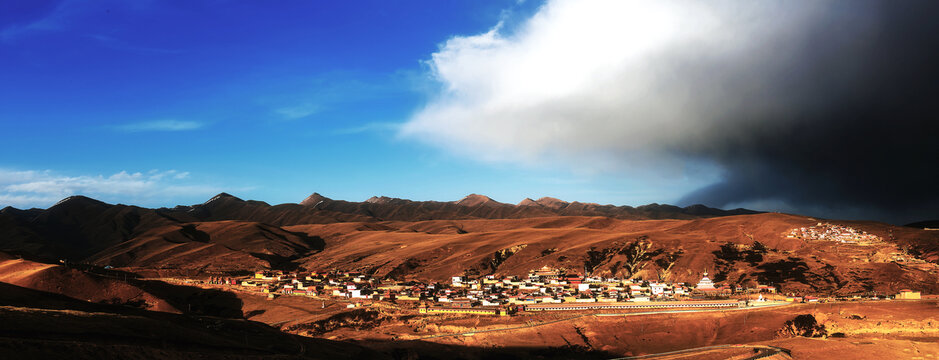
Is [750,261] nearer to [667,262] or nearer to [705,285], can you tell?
[667,262]

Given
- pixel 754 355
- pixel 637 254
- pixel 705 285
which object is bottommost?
pixel 754 355

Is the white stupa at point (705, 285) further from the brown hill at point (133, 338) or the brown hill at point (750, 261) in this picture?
the brown hill at point (133, 338)

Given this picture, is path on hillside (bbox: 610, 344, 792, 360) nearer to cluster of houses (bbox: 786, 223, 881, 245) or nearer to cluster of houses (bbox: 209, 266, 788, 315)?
cluster of houses (bbox: 209, 266, 788, 315)

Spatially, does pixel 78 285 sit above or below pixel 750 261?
below

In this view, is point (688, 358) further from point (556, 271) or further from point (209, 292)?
point (209, 292)

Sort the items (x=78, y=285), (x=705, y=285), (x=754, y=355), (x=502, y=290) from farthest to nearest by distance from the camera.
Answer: (x=502, y=290)
(x=705, y=285)
(x=78, y=285)
(x=754, y=355)

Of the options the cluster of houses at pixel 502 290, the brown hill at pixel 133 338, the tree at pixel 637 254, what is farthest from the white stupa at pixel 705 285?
the brown hill at pixel 133 338

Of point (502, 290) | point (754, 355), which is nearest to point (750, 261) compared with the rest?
point (502, 290)
